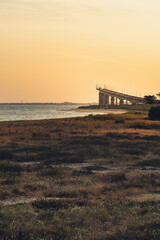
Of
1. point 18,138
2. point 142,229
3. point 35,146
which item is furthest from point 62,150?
point 142,229

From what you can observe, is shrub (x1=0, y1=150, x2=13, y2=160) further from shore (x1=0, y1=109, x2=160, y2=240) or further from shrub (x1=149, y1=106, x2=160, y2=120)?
shrub (x1=149, y1=106, x2=160, y2=120)

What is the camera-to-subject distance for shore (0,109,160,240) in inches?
452

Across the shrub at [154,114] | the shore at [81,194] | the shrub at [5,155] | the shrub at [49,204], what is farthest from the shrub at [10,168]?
the shrub at [154,114]

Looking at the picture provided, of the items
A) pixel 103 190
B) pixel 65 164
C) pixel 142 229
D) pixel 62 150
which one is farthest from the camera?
pixel 62 150

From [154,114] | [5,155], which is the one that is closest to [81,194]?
[5,155]

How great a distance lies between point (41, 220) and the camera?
12.5 m

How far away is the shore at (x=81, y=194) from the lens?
11469 mm

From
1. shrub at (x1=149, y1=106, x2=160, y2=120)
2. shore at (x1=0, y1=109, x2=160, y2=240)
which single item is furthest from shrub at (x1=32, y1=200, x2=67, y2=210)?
shrub at (x1=149, y1=106, x2=160, y2=120)

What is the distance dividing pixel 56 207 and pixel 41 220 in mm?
1583

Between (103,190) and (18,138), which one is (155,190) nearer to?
(103,190)

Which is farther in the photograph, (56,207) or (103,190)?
(103,190)

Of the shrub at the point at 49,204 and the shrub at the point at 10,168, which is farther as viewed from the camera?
the shrub at the point at 10,168

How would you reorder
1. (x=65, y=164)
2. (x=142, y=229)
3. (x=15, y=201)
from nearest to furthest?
(x=142, y=229)
(x=15, y=201)
(x=65, y=164)

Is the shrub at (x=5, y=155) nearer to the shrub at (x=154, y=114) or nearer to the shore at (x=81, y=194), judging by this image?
the shore at (x=81, y=194)
